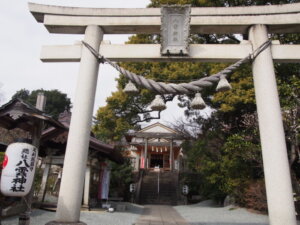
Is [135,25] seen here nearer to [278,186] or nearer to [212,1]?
[278,186]

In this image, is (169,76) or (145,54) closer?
(145,54)

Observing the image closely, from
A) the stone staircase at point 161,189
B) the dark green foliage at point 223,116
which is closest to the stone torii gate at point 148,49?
the dark green foliage at point 223,116

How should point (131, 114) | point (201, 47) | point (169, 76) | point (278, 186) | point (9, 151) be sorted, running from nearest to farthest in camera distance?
point (278, 186), point (9, 151), point (201, 47), point (169, 76), point (131, 114)

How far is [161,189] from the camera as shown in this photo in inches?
776

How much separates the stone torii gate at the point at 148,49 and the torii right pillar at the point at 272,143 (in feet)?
0.05

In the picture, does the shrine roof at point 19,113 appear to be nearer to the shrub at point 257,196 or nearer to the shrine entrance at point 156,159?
the shrub at point 257,196

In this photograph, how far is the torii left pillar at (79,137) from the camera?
4004 millimetres

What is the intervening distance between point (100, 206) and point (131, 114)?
553 cm

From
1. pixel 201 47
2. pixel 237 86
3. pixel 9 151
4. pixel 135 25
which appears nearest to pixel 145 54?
pixel 135 25

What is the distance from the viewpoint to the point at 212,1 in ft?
39.9

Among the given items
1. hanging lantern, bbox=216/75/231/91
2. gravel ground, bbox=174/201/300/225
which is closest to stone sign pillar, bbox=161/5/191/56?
hanging lantern, bbox=216/75/231/91

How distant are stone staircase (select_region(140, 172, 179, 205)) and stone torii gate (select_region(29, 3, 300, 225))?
1494cm

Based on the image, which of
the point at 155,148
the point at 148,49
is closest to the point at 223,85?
the point at 148,49

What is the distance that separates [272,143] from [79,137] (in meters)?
3.40
